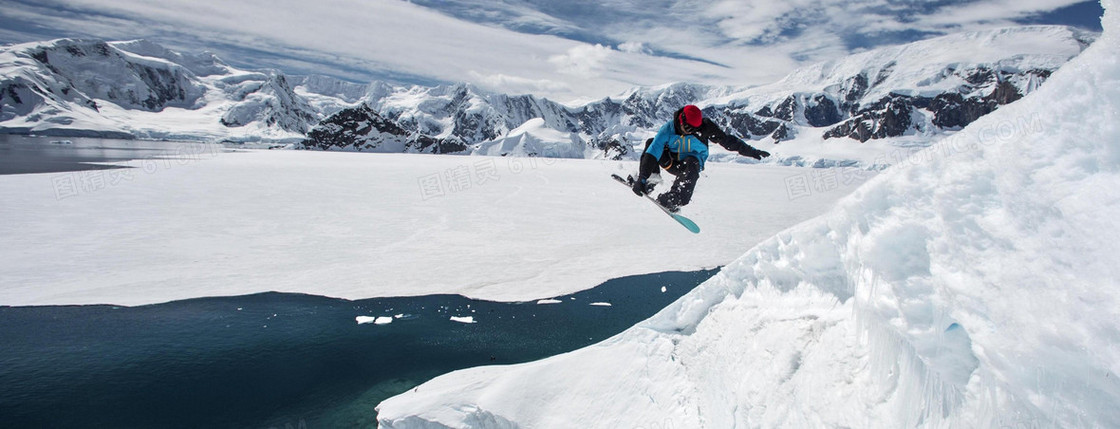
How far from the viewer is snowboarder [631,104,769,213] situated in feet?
23.5

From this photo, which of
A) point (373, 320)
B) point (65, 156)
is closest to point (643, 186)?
point (373, 320)

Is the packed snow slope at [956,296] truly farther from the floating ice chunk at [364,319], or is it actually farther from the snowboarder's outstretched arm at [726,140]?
the floating ice chunk at [364,319]

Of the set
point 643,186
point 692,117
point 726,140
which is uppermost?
point 692,117

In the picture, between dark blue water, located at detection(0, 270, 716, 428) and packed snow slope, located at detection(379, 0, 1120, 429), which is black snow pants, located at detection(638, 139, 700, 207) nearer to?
packed snow slope, located at detection(379, 0, 1120, 429)

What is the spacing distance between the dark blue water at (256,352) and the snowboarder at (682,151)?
386 centimetres

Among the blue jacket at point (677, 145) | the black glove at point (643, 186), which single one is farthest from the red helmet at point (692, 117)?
the black glove at point (643, 186)

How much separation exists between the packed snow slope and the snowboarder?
98.9 inches

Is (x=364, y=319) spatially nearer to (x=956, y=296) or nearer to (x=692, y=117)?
(x=692, y=117)

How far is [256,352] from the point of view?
A: 9.50m

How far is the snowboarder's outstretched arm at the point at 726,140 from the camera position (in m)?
7.03

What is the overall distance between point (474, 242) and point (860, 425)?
14000 millimetres

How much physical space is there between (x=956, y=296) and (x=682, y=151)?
16.9ft

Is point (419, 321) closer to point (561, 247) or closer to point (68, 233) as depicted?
point (561, 247)

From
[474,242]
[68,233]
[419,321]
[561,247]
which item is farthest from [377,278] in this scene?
[68,233]
